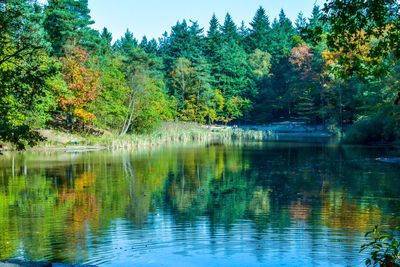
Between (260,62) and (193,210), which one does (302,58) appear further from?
(193,210)

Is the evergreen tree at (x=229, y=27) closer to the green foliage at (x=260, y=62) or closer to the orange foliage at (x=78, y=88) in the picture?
the green foliage at (x=260, y=62)

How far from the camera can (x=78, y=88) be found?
5094 centimetres

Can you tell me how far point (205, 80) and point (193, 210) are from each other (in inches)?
2403

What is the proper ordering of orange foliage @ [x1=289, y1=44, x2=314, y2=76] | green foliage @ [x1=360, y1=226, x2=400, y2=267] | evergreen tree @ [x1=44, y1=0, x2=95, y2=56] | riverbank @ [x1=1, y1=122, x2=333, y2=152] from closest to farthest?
1. green foliage @ [x1=360, y1=226, x2=400, y2=267]
2. riverbank @ [x1=1, y1=122, x2=333, y2=152]
3. evergreen tree @ [x1=44, y1=0, x2=95, y2=56]
4. orange foliage @ [x1=289, y1=44, x2=314, y2=76]

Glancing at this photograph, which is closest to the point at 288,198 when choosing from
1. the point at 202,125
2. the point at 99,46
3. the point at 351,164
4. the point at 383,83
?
the point at 351,164

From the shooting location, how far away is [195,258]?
13.2m

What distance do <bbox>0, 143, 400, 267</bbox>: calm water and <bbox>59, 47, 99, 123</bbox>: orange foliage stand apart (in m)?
14.6

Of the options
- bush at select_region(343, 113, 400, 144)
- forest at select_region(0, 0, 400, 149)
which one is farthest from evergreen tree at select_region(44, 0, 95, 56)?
bush at select_region(343, 113, 400, 144)

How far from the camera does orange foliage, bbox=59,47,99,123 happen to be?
165 feet

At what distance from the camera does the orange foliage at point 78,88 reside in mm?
50344

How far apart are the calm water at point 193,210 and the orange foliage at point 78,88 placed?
14580 millimetres

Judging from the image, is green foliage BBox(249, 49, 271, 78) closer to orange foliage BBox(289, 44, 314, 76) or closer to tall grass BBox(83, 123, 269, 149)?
orange foliage BBox(289, 44, 314, 76)

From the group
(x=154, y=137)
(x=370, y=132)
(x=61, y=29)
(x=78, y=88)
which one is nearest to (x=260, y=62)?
(x=154, y=137)

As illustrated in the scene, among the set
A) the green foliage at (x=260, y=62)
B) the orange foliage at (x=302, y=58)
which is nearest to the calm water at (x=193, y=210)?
the orange foliage at (x=302, y=58)
